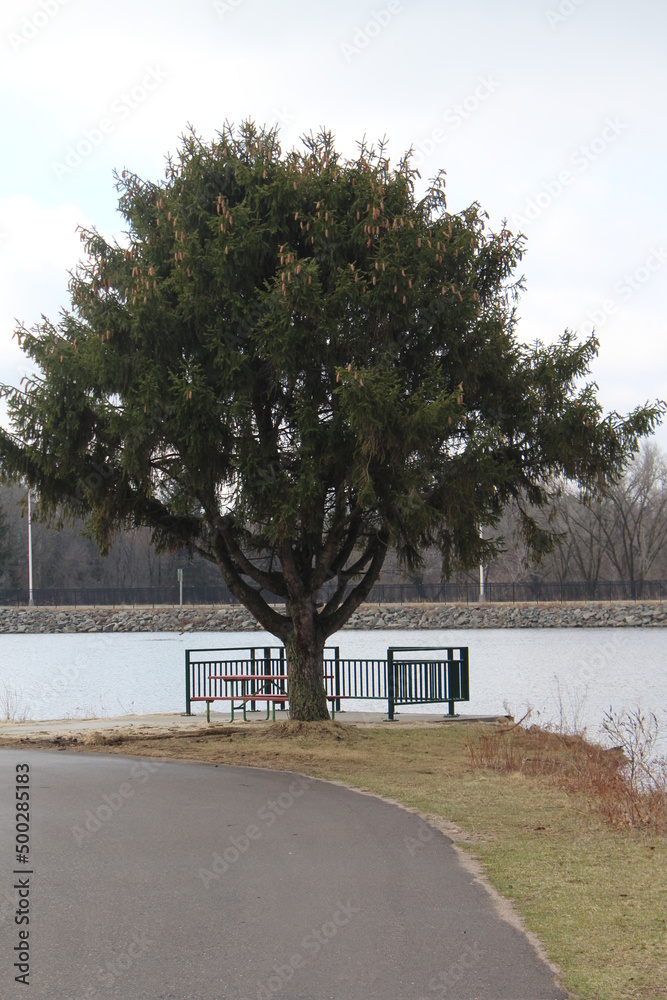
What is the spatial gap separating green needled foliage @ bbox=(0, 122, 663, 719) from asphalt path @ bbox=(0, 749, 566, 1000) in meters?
5.92

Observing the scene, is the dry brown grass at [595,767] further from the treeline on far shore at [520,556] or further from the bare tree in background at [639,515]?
the bare tree in background at [639,515]

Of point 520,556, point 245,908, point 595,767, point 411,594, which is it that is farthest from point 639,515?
point 245,908

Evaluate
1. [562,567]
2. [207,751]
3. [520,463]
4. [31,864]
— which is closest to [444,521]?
[520,463]

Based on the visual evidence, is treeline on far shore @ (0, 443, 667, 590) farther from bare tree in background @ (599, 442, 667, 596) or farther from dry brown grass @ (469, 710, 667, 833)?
dry brown grass @ (469, 710, 667, 833)

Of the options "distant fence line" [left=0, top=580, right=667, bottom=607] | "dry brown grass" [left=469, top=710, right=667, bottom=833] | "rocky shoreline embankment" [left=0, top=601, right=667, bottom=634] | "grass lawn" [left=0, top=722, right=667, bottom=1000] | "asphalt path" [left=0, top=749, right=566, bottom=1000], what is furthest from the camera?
"distant fence line" [left=0, top=580, right=667, bottom=607]

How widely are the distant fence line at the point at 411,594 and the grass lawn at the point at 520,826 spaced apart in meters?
60.2

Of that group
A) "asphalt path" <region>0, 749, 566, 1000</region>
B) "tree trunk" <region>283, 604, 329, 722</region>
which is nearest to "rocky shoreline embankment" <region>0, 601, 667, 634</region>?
"tree trunk" <region>283, 604, 329, 722</region>

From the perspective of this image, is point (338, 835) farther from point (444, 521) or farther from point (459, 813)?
point (444, 521)

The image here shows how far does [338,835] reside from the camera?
9.10 m

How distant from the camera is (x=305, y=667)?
1780 cm

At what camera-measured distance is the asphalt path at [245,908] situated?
532 cm

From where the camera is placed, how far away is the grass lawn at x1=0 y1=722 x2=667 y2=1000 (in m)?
5.92

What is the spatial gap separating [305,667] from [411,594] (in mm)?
72898

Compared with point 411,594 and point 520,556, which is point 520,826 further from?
point 411,594
